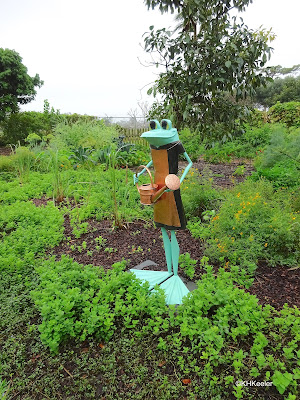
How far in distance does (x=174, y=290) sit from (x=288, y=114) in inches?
362

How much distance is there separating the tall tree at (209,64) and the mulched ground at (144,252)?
1.51 m

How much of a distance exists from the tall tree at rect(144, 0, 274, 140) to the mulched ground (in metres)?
1.51

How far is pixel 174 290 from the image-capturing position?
220 centimetres

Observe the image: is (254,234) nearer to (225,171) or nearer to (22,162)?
(225,171)

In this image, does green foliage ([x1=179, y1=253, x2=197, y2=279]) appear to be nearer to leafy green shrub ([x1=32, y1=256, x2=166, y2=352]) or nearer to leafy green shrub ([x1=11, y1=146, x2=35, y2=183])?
leafy green shrub ([x1=32, y1=256, x2=166, y2=352])

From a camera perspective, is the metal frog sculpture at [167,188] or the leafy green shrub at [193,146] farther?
the leafy green shrub at [193,146]

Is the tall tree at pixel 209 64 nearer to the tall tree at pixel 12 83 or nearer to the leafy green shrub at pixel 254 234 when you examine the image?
the leafy green shrub at pixel 254 234

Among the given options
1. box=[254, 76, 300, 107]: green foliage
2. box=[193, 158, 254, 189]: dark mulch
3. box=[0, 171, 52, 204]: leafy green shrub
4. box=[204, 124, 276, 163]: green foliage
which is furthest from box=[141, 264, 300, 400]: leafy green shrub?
box=[254, 76, 300, 107]: green foliage

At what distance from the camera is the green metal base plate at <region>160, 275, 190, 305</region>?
2111 mm

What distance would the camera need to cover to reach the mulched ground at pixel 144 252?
7.66 ft

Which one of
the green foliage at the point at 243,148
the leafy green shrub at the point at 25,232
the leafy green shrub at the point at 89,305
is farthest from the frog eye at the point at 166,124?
the green foliage at the point at 243,148

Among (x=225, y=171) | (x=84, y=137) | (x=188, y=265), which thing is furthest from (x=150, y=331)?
(x=84, y=137)

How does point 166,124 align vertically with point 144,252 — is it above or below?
above

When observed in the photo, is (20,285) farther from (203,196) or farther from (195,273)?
(203,196)
